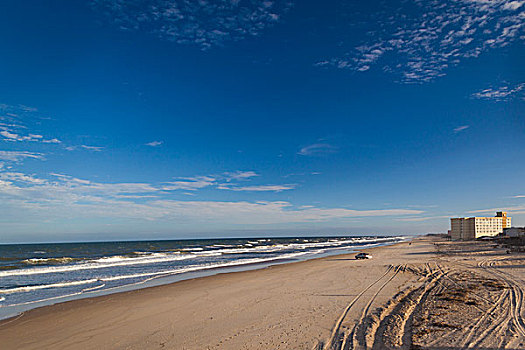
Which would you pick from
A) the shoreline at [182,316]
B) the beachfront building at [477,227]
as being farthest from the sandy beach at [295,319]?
the beachfront building at [477,227]

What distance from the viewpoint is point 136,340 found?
838cm

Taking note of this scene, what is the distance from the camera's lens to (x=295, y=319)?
9438 millimetres

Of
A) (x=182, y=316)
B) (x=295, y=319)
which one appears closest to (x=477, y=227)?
(x=295, y=319)

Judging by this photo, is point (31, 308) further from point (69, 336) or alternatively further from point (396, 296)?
point (396, 296)

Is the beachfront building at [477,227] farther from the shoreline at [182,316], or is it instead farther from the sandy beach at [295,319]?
the shoreline at [182,316]

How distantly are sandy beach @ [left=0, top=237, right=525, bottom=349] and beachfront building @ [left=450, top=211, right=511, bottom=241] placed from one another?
73.9 metres

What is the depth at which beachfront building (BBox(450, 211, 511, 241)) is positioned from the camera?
77125 mm

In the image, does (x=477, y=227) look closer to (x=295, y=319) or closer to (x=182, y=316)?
(x=295, y=319)

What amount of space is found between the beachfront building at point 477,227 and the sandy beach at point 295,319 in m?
73.9

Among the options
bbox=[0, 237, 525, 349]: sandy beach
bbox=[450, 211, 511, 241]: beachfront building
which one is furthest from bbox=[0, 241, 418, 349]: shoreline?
bbox=[450, 211, 511, 241]: beachfront building

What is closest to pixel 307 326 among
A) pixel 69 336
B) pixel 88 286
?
pixel 69 336

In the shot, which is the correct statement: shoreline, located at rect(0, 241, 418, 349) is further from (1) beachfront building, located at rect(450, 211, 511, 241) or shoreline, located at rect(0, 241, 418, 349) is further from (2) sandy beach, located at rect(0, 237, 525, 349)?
(1) beachfront building, located at rect(450, 211, 511, 241)

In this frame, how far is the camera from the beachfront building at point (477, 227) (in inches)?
3036

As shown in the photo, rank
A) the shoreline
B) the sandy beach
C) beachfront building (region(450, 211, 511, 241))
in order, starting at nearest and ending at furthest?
the sandy beach → the shoreline → beachfront building (region(450, 211, 511, 241))
